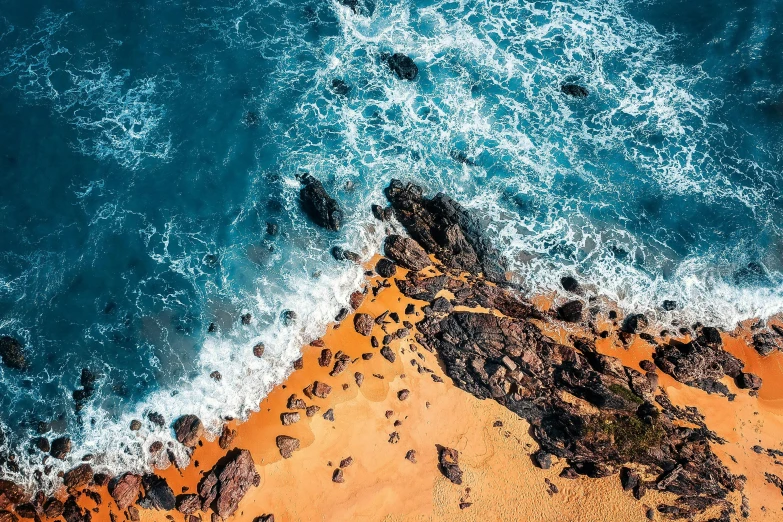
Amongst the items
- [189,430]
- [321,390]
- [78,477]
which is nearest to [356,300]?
[321,390]

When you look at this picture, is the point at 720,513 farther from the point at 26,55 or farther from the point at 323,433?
the point at 26,55

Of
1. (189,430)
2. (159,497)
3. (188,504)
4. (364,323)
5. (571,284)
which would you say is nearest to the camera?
(188,504)

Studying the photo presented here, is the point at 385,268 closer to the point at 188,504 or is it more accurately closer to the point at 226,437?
the point at 226,437

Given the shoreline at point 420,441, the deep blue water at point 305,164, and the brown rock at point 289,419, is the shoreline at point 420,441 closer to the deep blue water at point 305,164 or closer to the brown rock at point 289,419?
the brown rock at point 289,419

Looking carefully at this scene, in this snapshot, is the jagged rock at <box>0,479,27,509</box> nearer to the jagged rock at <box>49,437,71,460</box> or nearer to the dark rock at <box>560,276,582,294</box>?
the jagged rock at <box>49,437,71,460</box>

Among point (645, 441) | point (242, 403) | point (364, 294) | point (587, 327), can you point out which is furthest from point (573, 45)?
point (242, 403)

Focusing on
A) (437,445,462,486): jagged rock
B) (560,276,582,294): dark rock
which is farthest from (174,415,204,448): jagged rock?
(560,276,582,294): dark rock
